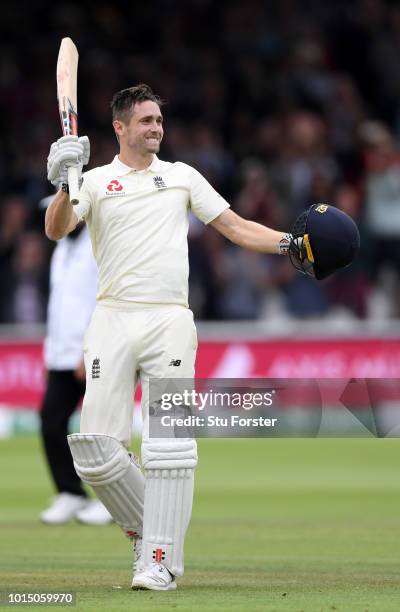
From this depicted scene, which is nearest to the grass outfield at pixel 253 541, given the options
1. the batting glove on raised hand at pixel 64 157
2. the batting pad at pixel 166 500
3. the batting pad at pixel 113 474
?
the batting pad at pixel 166 500

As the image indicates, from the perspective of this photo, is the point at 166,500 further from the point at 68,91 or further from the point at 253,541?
the point at 253,541

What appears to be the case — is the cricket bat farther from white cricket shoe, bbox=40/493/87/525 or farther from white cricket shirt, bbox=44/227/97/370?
white cricket shoe, bbox=40/493/87/525

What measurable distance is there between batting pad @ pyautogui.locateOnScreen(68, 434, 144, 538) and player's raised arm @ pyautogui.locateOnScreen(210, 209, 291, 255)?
1.00 meters

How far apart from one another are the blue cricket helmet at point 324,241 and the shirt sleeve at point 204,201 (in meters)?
0.36

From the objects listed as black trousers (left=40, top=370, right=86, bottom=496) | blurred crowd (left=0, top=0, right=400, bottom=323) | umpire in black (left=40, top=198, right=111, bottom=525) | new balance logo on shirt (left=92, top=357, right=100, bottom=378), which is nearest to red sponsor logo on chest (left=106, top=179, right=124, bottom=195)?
new balance logo on shirt (left=92, top=357, right=100, bottom=378)

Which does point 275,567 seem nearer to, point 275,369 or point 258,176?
point 275,369

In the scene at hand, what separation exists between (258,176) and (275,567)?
32.6 ft

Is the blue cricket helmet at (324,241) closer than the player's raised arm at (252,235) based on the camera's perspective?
Yes

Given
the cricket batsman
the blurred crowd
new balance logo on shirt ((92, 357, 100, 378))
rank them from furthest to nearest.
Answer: the blurred crowd
new balance logo on shirt ((92, 357, 100, 378))
the cricket batsman

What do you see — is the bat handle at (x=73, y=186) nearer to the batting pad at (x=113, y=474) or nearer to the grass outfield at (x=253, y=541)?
the batting pad at (x=113, y=474)

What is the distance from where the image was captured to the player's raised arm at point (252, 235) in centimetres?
→ 614

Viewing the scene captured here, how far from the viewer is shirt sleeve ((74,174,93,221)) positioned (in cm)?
606

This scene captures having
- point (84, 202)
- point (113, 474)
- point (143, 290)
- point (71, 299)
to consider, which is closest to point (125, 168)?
point (84, 202)

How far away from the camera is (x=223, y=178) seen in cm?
1645
